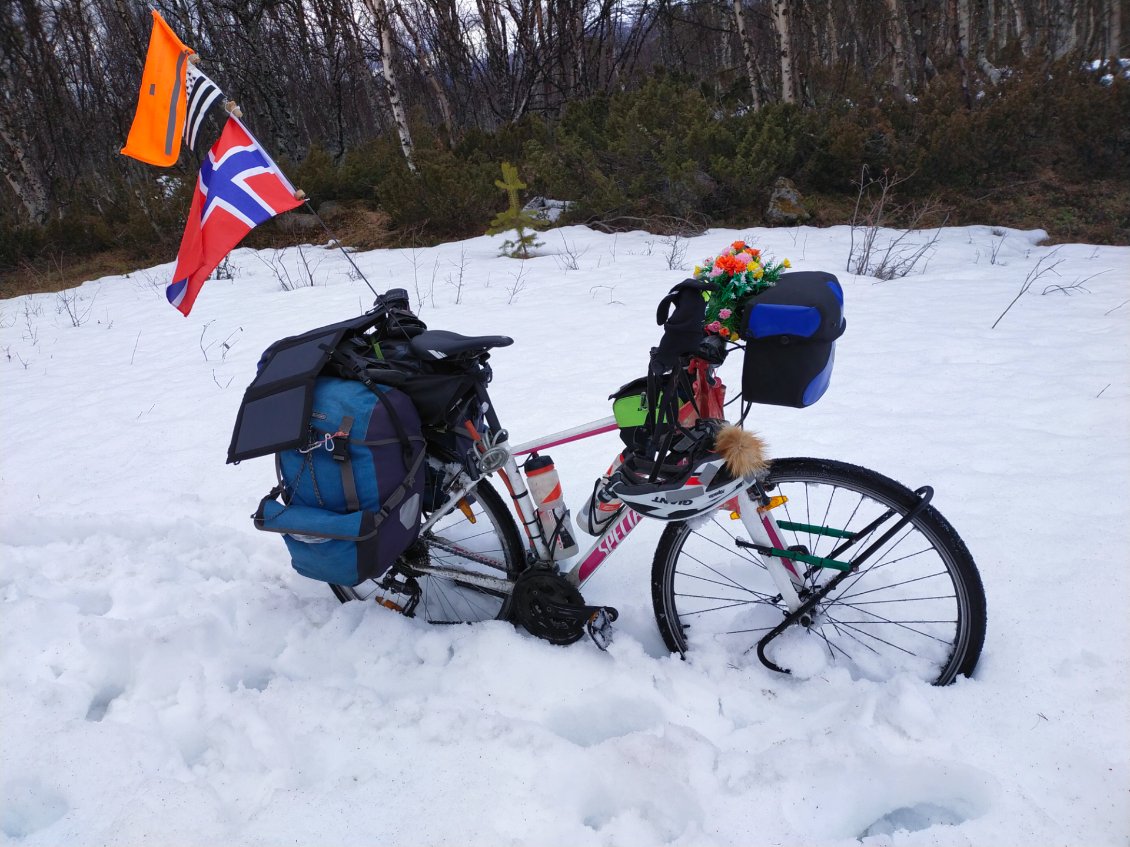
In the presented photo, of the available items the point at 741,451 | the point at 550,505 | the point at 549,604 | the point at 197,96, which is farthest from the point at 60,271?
the point at 741,451

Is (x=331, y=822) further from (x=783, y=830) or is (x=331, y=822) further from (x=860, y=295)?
(x=860, y=295)

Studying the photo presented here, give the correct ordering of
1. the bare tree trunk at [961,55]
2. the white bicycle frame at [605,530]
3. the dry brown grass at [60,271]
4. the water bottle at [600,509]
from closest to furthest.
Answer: the white bicycle frame at [605,530], the water bottle at [600,509], the bare tree trunk at [961,55], the dry brown grass at [60,271]

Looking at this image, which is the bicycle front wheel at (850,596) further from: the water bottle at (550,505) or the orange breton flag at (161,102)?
the orange breton flag at (161,102)

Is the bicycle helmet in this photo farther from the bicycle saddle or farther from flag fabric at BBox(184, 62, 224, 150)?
flag fabric at BBox(184, 62, 224, 150)

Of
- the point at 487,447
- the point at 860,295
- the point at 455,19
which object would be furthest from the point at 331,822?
the point at 455,19

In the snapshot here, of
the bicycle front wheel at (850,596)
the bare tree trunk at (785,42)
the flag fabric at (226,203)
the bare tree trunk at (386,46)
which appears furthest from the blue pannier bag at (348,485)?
the bare tree trunk at (785,42)

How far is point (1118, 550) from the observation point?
90.2 inches

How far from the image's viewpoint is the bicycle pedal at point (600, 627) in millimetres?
2141

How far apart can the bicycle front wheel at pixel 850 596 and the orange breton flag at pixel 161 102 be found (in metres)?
3.01

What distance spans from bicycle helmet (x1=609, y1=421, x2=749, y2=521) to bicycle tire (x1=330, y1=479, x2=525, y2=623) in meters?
0.70

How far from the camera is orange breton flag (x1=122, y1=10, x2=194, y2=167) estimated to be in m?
2.87

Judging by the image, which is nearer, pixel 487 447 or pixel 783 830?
pixel 783 830

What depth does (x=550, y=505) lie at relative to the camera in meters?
2.24

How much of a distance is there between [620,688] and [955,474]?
2.00m
